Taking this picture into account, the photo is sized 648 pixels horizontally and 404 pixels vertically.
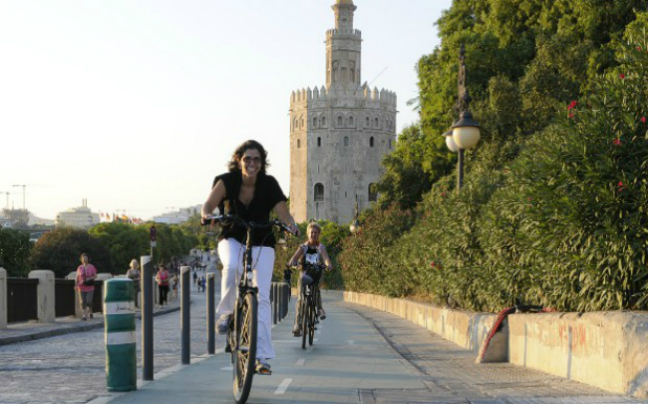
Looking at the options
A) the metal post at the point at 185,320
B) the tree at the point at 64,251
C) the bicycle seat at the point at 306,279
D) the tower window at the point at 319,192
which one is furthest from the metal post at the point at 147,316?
the tower window at the point at 319,192

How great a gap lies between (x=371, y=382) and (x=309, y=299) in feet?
16.8

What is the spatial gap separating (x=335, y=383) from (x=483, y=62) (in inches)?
1248

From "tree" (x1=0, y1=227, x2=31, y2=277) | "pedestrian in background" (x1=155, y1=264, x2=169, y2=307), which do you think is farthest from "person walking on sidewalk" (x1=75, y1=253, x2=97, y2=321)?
"tree" (x1=0, y1=227, x2=31, y2=277)

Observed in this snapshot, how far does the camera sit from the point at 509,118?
1416 inches

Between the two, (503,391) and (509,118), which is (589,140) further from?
(509,118)

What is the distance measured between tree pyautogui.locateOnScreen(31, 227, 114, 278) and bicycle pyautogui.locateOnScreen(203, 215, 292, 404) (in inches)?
3719

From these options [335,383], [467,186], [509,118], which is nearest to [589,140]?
[335,383]

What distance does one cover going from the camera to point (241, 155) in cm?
849

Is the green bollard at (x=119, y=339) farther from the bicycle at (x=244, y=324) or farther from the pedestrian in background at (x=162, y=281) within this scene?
the pedestrian in background at (x=162, y=281)

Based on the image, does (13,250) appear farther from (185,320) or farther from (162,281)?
(185,320)

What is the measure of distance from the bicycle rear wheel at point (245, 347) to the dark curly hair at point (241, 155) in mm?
1219

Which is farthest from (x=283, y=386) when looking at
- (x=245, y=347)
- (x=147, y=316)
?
(x=147, y=316)

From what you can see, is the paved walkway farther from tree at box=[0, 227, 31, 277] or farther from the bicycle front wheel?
tree at box=[0, 227, 31, 277]

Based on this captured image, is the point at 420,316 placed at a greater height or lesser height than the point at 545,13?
lesser
